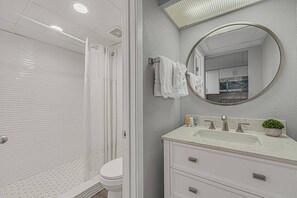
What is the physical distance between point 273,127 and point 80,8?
2153 millimetres

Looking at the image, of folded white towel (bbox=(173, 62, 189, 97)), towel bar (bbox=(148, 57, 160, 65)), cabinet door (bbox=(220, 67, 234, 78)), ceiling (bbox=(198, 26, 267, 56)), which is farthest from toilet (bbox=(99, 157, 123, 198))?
ceiling (bbox=(198, 26, 267, 56))

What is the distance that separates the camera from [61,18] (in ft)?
5.03

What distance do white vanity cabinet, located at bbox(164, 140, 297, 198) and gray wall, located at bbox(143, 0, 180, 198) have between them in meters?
0.14

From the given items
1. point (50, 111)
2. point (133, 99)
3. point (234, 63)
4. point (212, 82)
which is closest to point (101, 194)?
point (133, 99)

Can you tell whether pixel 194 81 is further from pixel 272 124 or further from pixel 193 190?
pixel 193 190

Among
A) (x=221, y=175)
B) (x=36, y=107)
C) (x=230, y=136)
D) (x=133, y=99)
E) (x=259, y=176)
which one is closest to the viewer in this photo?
(x=259, y=176)

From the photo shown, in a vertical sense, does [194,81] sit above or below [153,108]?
above

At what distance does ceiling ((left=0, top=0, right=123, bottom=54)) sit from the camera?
1311 millimetres

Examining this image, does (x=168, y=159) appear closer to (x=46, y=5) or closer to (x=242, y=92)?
(x=242, y=92)

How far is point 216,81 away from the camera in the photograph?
144cm

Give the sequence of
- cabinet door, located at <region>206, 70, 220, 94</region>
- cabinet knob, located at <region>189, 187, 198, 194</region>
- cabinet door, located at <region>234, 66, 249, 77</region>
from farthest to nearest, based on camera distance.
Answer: cabinet door, located at <region>206, 70, 220, 94</region>, cabinet door, located at <region>234, 66, 249, 77</region>, cabinet knob, located at <region>189, 187, 198, 194</region>

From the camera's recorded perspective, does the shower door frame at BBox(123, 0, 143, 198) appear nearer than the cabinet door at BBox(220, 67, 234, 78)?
Yes

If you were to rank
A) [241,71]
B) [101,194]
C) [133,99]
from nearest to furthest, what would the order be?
1. [133,99]
2. [241,71]
3. [101,194]

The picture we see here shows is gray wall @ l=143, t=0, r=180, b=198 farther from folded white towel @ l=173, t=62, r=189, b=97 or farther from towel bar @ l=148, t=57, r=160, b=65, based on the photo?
folded white towel @ l=173, t=62, r=189, b=97
